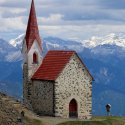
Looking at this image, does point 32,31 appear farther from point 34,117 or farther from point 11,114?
point 11,114

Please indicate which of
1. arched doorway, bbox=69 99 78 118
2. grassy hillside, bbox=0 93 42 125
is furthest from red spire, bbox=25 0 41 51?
grassy hillside, bbox=0 93 42 125

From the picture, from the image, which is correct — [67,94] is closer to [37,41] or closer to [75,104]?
[75,104]

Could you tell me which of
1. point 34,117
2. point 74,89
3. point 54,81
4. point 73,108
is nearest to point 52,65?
point 54,81

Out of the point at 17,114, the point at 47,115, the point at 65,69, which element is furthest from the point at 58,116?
the point at 17,114

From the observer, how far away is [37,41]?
81.9 m

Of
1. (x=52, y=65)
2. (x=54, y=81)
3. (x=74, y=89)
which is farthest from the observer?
(x=52, y=65)

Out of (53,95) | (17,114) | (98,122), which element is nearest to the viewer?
(17,114)

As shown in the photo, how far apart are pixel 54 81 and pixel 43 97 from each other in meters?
3.85

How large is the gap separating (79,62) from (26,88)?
10.1 meters

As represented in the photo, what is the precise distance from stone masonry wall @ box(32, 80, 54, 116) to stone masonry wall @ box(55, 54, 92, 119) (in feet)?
3.85

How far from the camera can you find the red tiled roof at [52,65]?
76375mm

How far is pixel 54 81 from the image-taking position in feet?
246

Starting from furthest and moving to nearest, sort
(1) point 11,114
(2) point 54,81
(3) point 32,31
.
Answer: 1. (3) point 32,31
2. (2) point 54,81
3. (1) point 11,114

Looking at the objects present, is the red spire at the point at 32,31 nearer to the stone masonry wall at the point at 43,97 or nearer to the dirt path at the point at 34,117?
the stone masonry wall at the point at 43,97
